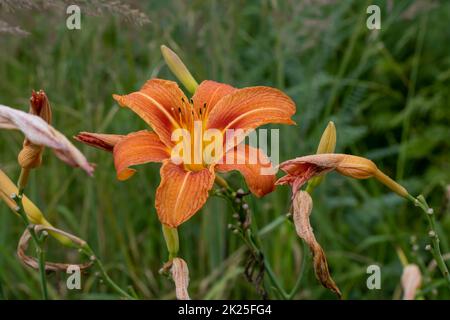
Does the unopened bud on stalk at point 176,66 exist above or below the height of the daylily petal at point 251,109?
above

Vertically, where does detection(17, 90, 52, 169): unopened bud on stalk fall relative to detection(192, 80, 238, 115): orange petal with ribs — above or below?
below

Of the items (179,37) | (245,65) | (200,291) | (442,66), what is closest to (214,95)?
(200,291)

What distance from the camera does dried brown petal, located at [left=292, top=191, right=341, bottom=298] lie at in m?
1.19

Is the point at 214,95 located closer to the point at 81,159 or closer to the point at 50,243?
the point at 81,159

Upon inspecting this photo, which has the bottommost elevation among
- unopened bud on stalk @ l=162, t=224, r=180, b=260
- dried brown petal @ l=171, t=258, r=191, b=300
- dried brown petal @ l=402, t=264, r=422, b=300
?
dried brown petal @ l=402, t=264, r=422, b=300

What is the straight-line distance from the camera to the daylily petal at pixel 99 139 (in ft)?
4.35

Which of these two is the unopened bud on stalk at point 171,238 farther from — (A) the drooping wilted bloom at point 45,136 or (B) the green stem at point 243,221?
(A) the drooping wilted bloom at point 45,136

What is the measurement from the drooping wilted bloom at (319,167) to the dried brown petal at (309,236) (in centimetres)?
2

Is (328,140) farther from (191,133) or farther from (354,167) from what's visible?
(191,133)

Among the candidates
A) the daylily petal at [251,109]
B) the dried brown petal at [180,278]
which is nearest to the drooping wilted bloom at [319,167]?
the daylily petal at [251,109]

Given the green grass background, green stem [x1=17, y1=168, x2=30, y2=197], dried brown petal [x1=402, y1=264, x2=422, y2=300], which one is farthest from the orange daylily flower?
the green grass background

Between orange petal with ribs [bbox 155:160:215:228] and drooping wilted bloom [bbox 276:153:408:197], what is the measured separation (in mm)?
123

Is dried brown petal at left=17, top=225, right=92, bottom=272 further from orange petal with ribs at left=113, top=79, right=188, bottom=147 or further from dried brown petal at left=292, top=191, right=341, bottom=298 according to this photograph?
dried brown petal at left=292, top=191, right=341, bottom=298

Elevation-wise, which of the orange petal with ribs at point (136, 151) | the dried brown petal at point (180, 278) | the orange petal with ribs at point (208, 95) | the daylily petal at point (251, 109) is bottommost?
the dried brown petal at point (180, 278)
